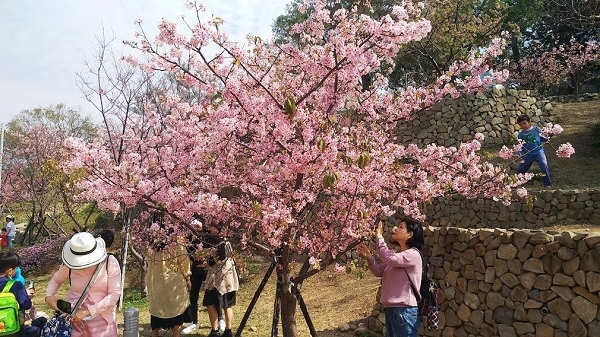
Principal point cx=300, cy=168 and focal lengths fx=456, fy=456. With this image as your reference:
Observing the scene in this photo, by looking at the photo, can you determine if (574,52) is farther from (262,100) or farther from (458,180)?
(262,100)

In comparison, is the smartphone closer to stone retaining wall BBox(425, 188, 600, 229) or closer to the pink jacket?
the pink jacket

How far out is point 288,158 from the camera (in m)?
4.22

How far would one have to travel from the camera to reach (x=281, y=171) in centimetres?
428

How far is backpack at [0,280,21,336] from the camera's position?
153 inches

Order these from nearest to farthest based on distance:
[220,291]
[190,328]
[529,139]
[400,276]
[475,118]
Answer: [400,276] → [220,291] → [190,328] → [529,139] → [475,118]

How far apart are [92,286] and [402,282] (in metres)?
2.60

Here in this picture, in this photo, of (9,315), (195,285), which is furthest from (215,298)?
(9,315)

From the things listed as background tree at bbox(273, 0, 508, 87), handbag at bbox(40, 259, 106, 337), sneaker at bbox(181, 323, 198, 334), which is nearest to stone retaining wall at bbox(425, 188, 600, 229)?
sneaker at bbox(181, 323, 198, 334)

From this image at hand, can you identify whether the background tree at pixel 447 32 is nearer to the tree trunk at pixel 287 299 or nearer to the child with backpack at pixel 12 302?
the tree trunk at pixel 287 299

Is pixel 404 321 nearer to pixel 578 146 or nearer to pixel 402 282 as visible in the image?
pixel 402 282

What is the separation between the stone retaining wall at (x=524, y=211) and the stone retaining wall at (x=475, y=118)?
3.57 meters

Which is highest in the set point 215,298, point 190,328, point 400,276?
point 400,276

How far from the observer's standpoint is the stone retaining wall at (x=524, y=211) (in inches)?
307

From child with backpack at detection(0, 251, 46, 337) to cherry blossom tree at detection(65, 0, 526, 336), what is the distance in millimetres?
929
